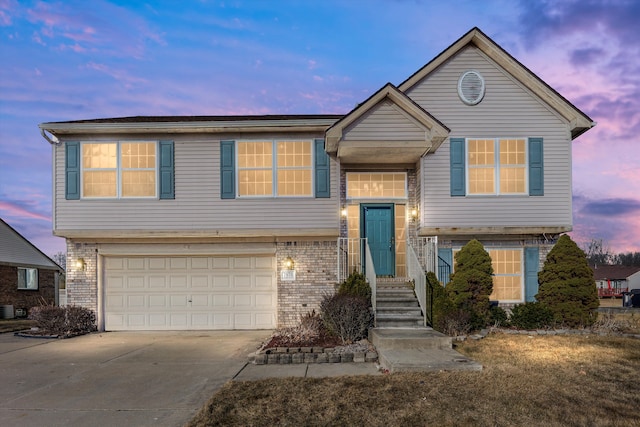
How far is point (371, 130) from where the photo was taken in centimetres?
1152

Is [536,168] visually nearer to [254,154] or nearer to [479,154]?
[479,154]

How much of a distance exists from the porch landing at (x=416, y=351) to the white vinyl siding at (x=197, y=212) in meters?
4.02

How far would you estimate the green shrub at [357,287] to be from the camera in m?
10.4

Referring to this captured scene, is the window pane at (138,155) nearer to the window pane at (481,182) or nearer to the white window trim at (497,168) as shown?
the white window trim at (497,168)

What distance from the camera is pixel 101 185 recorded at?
41.3 ft

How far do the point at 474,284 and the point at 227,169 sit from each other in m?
7.59

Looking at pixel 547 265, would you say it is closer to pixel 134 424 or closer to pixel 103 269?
pixel 134 424

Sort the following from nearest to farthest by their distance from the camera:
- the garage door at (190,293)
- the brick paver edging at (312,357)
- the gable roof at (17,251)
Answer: the brick paver edging at (312,357) < the garage door at (190,293) < the gable roof at (17,251)

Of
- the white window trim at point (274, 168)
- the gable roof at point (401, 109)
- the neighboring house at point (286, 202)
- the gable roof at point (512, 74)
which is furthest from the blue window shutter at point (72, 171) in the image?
the gable roof at point (512, 74)

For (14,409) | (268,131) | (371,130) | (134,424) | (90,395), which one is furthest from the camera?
(268,131)

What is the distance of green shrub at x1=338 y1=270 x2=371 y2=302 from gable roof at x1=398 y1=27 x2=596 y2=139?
5813 millimetres

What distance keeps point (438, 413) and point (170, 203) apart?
9561 millimetres

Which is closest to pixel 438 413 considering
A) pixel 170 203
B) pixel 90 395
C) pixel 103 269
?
pixel 90 395

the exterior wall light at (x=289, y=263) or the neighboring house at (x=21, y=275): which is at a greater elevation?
the exterior wall light at (x=289, y=263)
